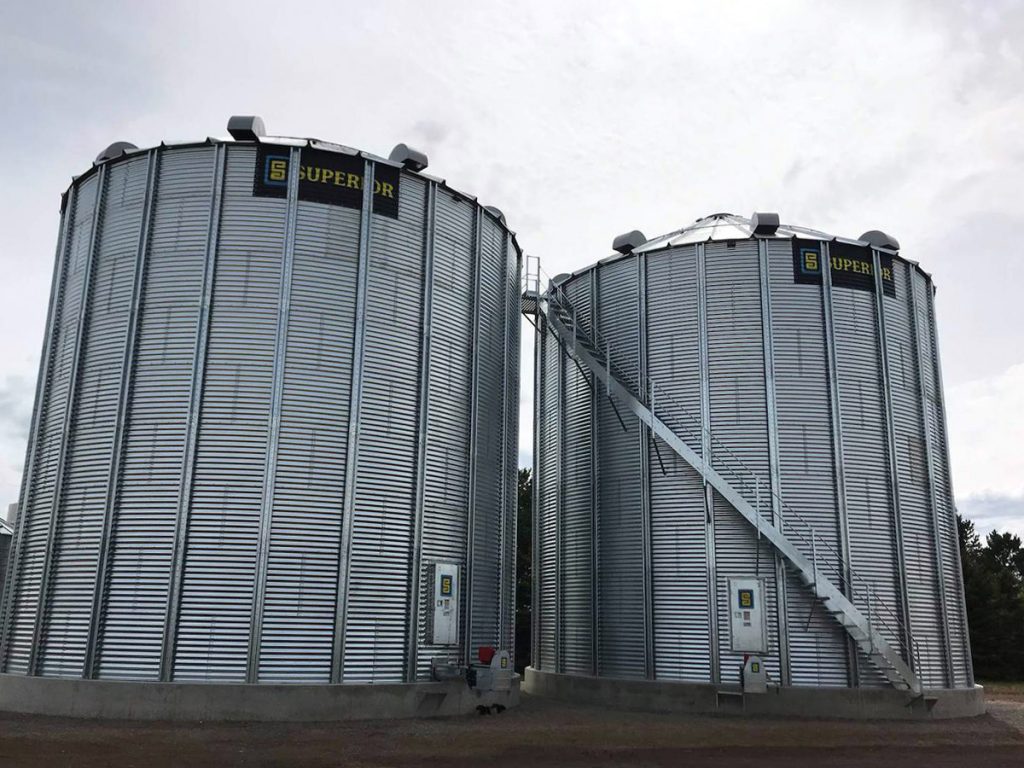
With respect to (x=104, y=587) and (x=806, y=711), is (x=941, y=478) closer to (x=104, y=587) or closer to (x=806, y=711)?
(x=806, y=711)

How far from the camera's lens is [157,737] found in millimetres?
16953

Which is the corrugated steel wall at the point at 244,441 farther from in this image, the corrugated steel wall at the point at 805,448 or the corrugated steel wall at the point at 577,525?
the corrugated steel wall at the point at 805,448

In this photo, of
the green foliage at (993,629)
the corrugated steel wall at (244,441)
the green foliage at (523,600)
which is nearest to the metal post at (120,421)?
the corrugated steel wall at (244,441)

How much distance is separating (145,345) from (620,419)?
13739 mm

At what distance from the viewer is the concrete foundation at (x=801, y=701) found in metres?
23.5

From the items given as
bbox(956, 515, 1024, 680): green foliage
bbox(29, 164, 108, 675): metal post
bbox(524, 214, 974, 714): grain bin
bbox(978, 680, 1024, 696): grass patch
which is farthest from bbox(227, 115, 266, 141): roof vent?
bbox(956, 515, 1024, 680): green foliage

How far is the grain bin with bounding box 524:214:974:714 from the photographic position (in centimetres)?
2458

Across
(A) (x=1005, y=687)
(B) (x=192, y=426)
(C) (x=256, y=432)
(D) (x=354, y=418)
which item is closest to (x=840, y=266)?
(D) (x=354, y=418)

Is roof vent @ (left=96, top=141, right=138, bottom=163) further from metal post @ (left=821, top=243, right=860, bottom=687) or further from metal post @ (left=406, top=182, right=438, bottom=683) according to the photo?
metal post @ (left=821, top=243, right=860, bottom=687)

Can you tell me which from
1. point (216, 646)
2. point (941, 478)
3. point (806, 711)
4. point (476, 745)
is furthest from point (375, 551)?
point (941, 478)

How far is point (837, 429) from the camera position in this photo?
1017 inches

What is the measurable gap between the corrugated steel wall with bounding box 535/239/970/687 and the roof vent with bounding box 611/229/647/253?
46cm

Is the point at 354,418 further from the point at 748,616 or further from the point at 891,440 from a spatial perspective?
the point at 891,440

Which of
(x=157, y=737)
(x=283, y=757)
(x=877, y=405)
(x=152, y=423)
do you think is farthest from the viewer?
(x=877, y=405)
